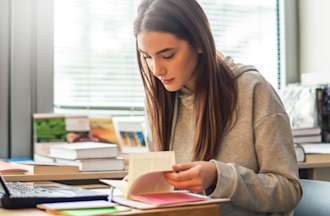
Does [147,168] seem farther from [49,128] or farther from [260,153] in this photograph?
[49,128]

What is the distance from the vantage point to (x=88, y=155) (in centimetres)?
183

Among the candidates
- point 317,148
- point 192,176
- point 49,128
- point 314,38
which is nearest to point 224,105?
point 192,176

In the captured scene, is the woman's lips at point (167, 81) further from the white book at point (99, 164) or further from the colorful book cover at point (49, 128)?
the colorful book cover at point (49, 128)

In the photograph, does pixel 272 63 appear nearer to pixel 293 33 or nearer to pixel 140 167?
pixel 293 33

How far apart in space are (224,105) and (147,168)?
1.36 ft

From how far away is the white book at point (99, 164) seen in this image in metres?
1.82

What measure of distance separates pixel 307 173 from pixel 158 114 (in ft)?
2.30

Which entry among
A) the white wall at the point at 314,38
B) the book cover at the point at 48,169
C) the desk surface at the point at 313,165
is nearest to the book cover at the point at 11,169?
the book cover at the point at 48,169

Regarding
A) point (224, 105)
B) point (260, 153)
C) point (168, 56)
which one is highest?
point (168, 56)

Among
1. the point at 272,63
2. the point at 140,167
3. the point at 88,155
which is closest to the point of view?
the point at 140,167

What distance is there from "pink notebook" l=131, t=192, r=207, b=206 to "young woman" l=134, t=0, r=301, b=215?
8.3 inches

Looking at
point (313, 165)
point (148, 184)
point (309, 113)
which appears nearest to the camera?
point (148, 184)

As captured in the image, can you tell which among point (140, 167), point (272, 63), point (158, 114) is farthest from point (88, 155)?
point (272, 63)

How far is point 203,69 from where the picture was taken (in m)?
1.53
